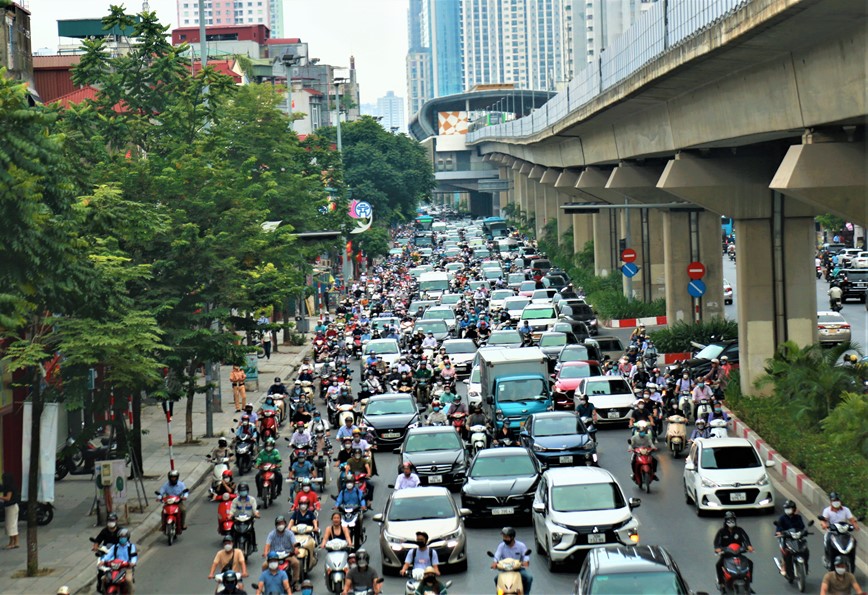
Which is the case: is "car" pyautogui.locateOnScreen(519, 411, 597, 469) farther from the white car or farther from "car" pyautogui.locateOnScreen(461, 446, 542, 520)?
the white car

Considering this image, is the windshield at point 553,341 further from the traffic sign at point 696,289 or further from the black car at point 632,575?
the black car at point 632,575

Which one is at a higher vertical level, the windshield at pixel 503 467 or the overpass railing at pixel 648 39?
the overpass railing at pixel 648 39

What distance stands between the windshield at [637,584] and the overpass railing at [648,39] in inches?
482

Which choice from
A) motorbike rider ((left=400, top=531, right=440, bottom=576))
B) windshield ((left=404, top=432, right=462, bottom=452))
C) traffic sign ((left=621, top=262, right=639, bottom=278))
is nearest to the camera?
motorbike rider ((left=400, top=531, right=440, bottom=576))

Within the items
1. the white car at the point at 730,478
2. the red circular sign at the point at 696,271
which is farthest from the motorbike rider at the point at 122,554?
the red circular sign at the point at 696,271

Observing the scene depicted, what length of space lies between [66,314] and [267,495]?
5.52 metres

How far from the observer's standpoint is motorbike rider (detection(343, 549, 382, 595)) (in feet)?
57.2

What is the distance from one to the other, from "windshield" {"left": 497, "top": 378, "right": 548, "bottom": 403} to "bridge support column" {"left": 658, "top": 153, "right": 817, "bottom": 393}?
6.52 metres

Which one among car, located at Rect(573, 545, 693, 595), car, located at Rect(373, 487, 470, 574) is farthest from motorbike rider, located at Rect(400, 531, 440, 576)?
car, located at Rect(573, 545, 693, 595)

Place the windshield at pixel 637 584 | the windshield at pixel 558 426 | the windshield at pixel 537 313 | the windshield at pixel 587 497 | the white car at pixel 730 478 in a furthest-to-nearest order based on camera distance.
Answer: the windshield at pixel 537 313 → the windshield at pixel 558 426 → the white car at pixel 730 478 → the windshield at pixel 587 497 → the windshield at pixel 637 584

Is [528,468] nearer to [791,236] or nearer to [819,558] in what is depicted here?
[819,558]

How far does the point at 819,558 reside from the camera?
20859 mm

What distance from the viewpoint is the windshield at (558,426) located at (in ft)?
94.6

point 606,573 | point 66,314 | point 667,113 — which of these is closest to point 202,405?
point 667,113
